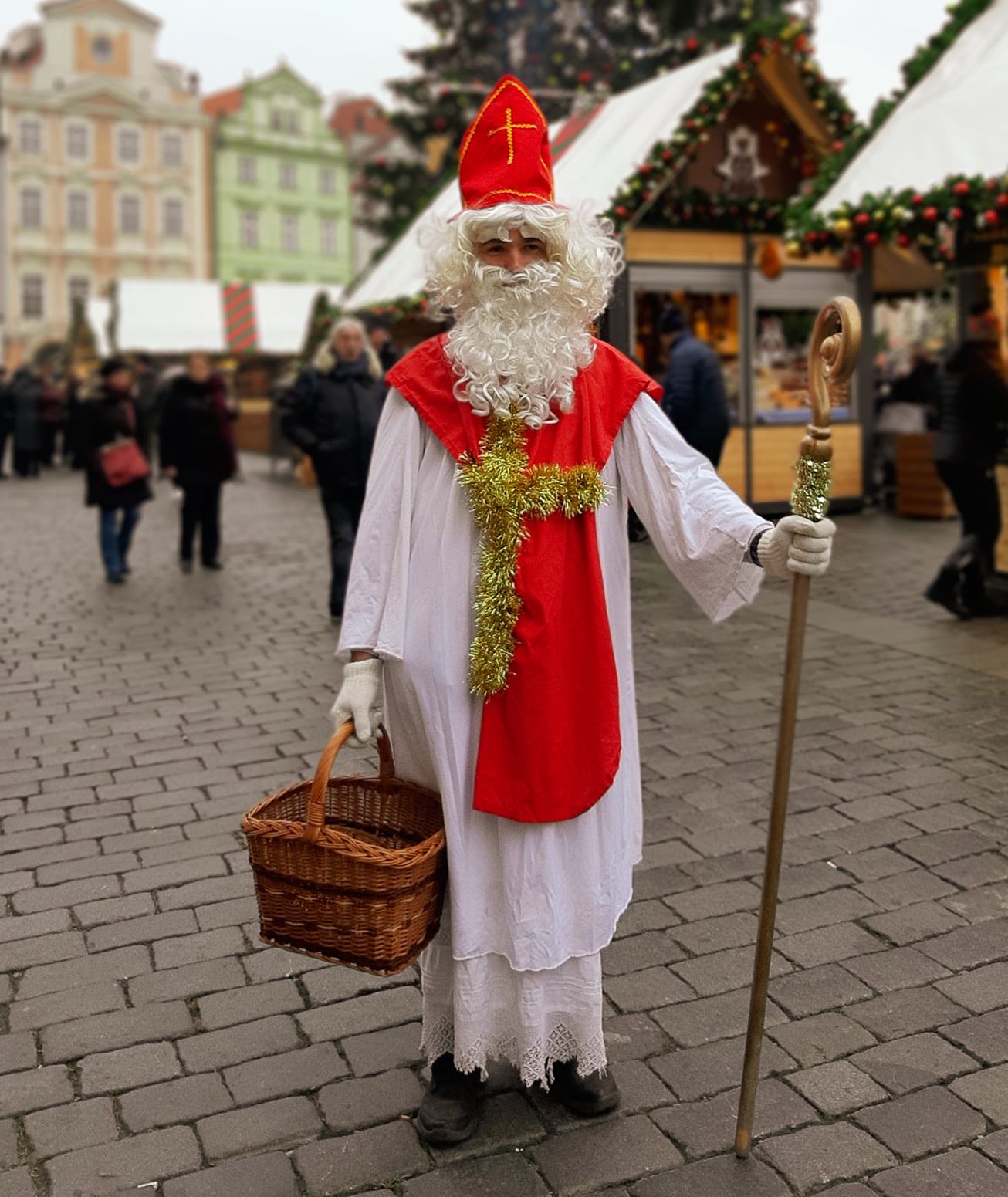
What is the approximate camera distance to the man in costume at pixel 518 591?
264 cm

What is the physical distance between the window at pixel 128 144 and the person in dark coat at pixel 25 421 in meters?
43.4

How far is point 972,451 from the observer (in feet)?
26.2

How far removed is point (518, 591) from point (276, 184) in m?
66.7

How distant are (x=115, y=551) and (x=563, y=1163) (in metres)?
8.28

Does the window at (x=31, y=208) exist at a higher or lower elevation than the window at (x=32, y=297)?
higher

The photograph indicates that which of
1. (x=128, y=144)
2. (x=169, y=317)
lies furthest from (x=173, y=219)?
→ (x=169, y=317)

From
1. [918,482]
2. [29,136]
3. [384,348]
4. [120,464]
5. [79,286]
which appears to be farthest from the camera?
[79,286]

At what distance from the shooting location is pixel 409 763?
2.84 metres

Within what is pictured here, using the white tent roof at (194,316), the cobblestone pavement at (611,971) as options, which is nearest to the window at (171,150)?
the white tent roof at (194,316)

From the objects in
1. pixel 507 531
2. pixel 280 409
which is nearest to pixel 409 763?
pixel 507 531

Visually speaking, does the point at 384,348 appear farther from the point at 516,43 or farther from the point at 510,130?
the point at 516,43

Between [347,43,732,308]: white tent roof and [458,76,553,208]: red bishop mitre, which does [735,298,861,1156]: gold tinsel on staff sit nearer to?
[458,76,553,208]: red bishop mitre

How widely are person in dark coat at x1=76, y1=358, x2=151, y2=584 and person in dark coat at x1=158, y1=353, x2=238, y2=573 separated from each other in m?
0.31

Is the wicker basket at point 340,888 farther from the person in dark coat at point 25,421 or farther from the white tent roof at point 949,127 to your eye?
the person in dark coat at point 25,421
